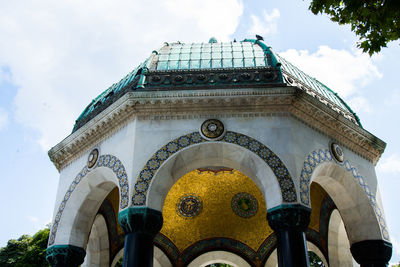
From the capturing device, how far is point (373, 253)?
11.2 metres

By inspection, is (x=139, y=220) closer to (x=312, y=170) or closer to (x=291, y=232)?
(x=291, y=232)

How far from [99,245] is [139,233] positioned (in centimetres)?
504

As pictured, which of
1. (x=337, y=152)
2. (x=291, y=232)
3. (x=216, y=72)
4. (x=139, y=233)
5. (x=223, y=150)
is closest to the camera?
(x=291, y=232)

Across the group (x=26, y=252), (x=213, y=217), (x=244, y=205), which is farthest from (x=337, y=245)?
(x=26, y=252)

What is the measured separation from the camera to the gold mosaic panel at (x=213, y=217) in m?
15.5

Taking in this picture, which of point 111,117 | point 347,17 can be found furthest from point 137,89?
point 347,17

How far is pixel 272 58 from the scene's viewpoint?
12422 millimetres

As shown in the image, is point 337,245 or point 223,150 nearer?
point 223,150

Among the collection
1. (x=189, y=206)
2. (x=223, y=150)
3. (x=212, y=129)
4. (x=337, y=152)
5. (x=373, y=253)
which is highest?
(x=189, y=206)

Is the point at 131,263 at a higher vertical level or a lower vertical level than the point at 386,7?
lower

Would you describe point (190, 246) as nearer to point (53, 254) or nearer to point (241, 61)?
point (53, 254)

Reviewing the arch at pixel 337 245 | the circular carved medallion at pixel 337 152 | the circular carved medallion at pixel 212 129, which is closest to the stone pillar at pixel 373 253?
the arch at pixel 337 245

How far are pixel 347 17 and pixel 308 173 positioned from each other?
4912mm

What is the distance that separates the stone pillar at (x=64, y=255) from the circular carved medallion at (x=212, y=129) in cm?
494
